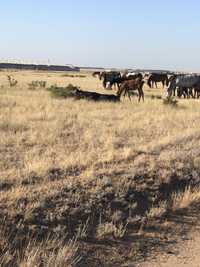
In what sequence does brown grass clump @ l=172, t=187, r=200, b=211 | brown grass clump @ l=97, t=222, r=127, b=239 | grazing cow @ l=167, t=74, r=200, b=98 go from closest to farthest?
brown grass clump @ l=97, t=222, r=127, b=239 < brown grass clump @ l=172, t=187, r=200, b=211 < grazing cow @ l=167, t=74, r=200, b=98

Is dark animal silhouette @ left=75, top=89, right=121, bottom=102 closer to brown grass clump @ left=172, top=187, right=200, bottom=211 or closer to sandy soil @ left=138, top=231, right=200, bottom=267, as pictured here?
brown grass clump @ left=172, top=187, right=200, bottom=211

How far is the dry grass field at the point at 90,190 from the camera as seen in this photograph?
7.33 metres

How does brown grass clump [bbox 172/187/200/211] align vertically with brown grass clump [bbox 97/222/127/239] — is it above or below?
below

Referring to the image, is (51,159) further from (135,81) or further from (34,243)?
A: (135,81)

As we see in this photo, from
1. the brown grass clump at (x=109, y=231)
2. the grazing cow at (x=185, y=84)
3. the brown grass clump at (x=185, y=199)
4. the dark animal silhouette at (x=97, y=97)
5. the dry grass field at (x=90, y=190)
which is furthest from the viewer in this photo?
the grazing cow at (x=185, y=84)

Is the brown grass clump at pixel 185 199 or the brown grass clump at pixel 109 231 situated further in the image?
the brown grass clump at pixel 185 199

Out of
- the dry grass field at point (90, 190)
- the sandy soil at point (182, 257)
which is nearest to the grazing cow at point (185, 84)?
the dry grass field at point (90, 190)

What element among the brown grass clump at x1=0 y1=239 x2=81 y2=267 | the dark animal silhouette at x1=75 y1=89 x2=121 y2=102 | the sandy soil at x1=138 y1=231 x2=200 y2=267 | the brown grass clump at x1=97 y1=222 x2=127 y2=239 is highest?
the dark animal silhouette at x1=75 y1=89 x2=121 y2=102

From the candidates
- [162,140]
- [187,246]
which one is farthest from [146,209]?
[162,140]

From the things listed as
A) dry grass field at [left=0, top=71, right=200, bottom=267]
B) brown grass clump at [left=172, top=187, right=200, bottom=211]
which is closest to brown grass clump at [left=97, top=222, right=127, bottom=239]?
dry grass field at [left=0, top=71, right=200, bottom=267]

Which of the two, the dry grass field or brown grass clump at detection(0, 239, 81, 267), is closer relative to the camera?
brown grass clump at detection(0, 239, 81, 267)

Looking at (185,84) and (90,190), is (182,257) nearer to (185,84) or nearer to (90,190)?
(90,190)

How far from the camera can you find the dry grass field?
7328 millimetres

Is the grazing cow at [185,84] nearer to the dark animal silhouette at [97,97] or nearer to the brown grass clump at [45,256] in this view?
the dark animal silhouette at [97,97]
